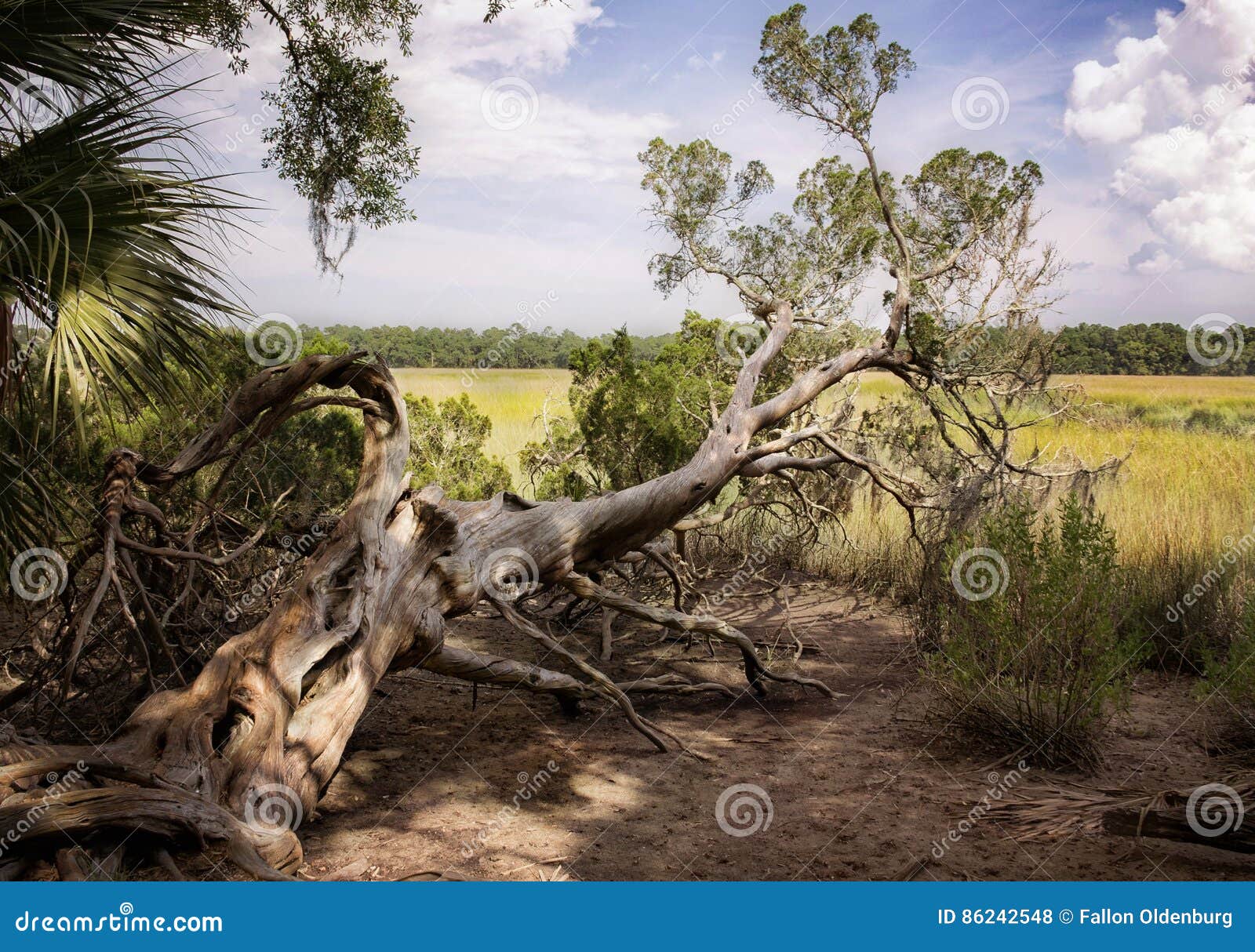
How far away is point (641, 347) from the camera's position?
30.4 ft

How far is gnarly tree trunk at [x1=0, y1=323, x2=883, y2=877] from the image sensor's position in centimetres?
314

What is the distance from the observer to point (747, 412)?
21.7ft

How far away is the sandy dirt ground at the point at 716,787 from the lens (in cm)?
358

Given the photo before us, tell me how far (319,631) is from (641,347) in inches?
225

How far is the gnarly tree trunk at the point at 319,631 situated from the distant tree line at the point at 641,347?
836 millimetres

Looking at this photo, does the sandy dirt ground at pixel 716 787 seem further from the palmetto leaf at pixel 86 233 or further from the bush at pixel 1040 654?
the palmetto leaf at pixel 86 233

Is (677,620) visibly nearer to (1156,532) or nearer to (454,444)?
(454,444)

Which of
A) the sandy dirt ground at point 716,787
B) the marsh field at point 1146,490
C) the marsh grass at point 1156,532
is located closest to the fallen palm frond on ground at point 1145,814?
the sandy dirt ground at point 716,787

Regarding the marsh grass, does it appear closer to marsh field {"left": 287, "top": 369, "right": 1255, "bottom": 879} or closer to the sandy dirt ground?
marsh field {"left": 287, "top": 369, "right": 1255, "bottom": 879}

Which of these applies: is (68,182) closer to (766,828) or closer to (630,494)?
(630,494)

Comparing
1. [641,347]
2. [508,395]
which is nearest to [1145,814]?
[641,347]

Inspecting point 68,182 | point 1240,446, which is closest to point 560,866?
point 68,182

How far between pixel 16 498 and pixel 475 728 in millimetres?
2711

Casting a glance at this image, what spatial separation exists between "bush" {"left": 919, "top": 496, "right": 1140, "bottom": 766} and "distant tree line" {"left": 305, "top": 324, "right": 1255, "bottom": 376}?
8.48ft
